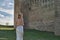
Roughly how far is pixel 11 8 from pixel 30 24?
176 cm

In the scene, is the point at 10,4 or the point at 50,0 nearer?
the point at 50,0

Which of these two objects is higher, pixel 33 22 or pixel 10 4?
pixel 10 4

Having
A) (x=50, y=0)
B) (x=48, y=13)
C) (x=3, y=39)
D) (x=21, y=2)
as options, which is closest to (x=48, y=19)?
(x=48, y=13)

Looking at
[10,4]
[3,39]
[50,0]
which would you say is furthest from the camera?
[10,4]

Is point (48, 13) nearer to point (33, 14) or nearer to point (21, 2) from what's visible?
point (33, 14)

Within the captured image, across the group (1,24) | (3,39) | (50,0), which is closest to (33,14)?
(50,0)

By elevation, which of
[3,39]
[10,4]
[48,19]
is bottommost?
[3,39]

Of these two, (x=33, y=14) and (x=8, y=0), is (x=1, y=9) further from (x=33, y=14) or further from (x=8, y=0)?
(x=33, y=14)

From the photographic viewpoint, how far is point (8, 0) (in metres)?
14.5

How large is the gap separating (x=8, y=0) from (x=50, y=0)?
9.70 feet

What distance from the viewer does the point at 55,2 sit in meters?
12.7

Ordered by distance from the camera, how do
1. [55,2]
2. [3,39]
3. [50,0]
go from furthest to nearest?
[50,0], [55,2], [3,39]


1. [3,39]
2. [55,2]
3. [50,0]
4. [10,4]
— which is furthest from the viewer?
[10,4]

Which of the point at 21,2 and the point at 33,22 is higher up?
the point at 21,2
